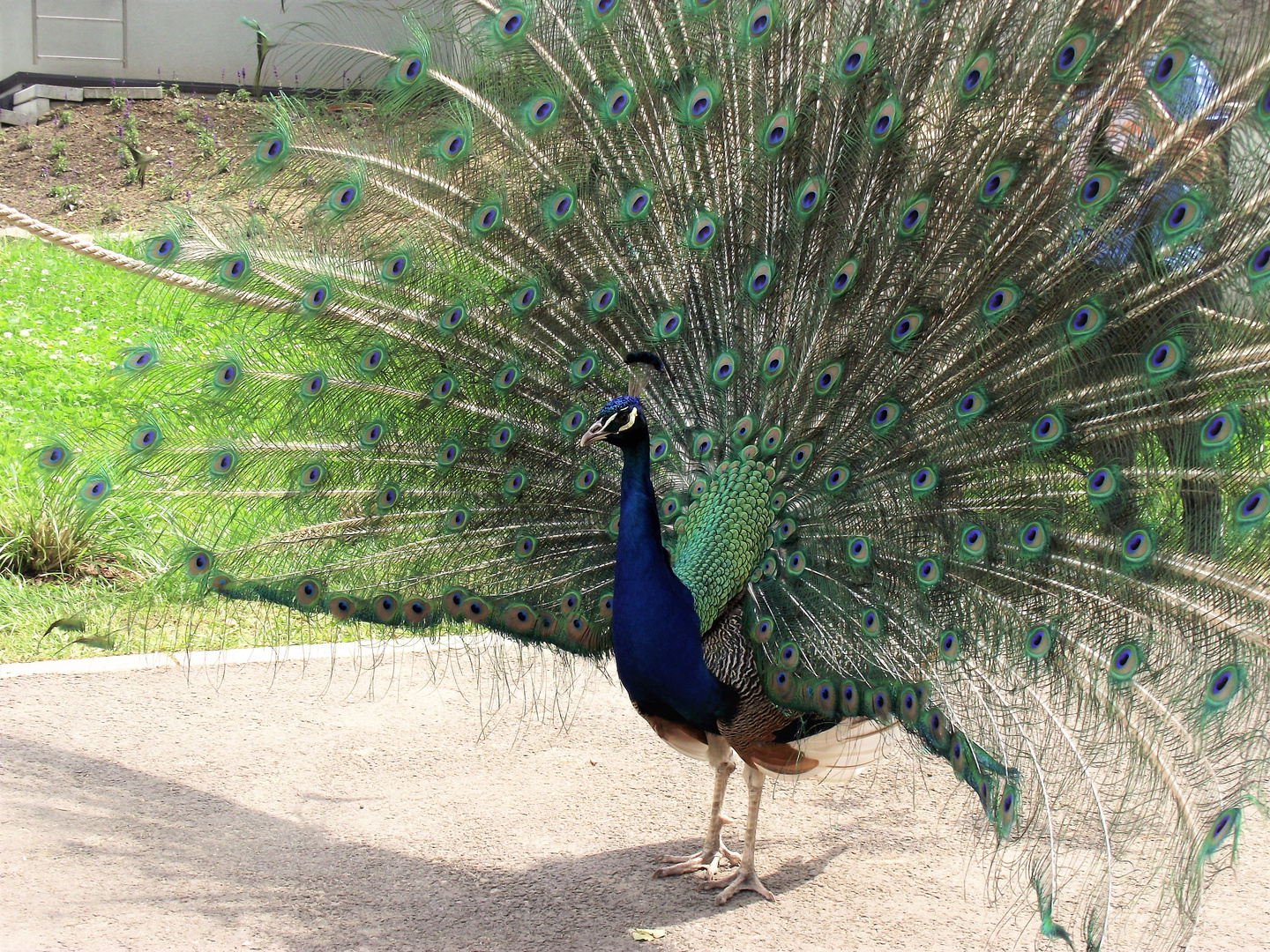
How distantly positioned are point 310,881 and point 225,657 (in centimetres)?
183

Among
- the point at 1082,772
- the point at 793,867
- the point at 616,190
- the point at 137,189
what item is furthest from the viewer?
the point at 137,189

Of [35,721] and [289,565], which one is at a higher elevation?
[289,565]

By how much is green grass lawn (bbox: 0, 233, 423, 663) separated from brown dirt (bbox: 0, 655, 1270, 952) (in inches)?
13.2

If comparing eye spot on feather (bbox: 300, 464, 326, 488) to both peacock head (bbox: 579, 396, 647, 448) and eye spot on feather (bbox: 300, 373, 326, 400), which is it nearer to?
eye spot on feather (bbox: 300, 373, 326, 400)

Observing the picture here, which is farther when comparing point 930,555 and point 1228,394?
point 930,555

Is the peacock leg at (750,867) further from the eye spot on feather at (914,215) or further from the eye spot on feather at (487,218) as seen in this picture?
the eye spot on feather at (487,218)

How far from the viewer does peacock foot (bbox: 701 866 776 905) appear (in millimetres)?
3430

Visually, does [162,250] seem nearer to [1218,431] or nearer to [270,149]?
[270,149]

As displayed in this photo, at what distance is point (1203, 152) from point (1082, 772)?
151 cm

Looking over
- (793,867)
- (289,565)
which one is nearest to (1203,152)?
(793,867)

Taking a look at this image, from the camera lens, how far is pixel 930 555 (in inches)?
113

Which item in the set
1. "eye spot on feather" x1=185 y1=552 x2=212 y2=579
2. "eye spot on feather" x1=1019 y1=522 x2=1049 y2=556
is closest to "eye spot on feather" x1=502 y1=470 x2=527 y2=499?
"eye spot on feather" x1=185 y1=552 x2=212 y2=579

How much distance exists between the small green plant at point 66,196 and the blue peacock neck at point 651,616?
896cm

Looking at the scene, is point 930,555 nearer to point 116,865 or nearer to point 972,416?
point 972,416
